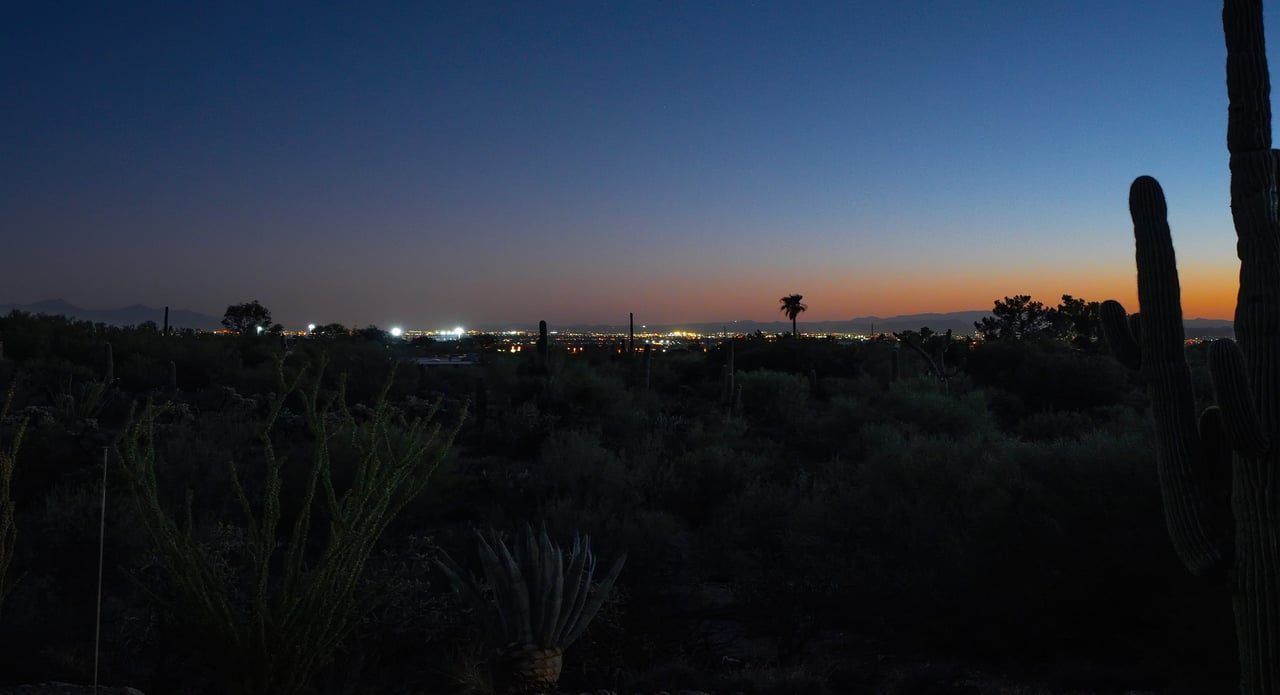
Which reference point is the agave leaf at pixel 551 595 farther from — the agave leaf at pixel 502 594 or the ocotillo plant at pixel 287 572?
the ocotillo plant at pixel 287 572

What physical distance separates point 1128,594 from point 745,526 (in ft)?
13.5

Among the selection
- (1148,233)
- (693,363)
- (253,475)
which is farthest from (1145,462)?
(693,363)

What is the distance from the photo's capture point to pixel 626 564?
340 inches

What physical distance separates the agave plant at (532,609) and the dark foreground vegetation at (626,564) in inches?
7.8

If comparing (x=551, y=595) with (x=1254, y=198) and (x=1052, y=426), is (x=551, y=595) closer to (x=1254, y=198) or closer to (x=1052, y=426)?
(x=1254, y=198)

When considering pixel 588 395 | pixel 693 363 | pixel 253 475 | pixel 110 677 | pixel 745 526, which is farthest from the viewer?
pixel 693 363

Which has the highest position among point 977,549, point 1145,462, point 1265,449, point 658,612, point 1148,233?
point 1148,233

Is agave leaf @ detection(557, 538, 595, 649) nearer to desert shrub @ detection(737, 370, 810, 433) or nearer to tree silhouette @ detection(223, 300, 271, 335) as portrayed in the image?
desert shrub @ detection(737, 370, 810, 433)

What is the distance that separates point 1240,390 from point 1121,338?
4.03 ft

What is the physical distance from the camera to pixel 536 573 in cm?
645

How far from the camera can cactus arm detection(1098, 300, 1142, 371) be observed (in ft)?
17.2

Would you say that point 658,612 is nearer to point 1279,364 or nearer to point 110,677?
point 110,677

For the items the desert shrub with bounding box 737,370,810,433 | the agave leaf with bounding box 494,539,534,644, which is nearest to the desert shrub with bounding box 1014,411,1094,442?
the desert shrub with bounding box 737,370,810,433

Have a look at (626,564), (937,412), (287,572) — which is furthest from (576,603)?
(937,412)
